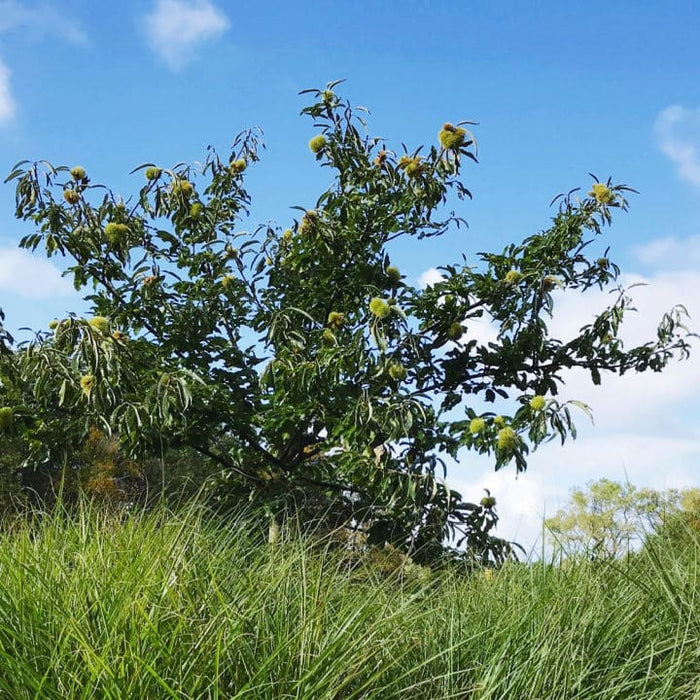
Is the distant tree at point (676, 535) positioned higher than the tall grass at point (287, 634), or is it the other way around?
the distant tree at point (676, 535)

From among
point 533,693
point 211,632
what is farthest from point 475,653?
point 211,632

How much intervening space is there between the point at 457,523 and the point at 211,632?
3.20 metres

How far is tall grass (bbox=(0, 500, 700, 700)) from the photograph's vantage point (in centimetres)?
224

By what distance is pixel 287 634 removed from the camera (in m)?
2.38

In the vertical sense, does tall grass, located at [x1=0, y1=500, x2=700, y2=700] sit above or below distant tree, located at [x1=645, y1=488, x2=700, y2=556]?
A: below

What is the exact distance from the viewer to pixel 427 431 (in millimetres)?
5359

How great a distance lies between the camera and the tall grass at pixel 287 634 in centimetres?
224

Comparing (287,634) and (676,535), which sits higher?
(676,535)

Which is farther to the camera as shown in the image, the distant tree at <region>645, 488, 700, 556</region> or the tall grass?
the distant tree at <region>645, 488, 700, 556</region>

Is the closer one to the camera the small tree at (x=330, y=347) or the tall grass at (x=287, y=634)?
the tall grass at (x=287, y=634)

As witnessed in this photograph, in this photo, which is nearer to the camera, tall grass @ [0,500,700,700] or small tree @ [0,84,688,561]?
tall grass @ [0,500,700,700]

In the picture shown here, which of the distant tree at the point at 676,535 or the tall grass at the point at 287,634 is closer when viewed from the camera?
the tall grass at the point at 287,634

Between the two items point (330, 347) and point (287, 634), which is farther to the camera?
point (330, 347)

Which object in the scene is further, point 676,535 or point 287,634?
point 676,535
